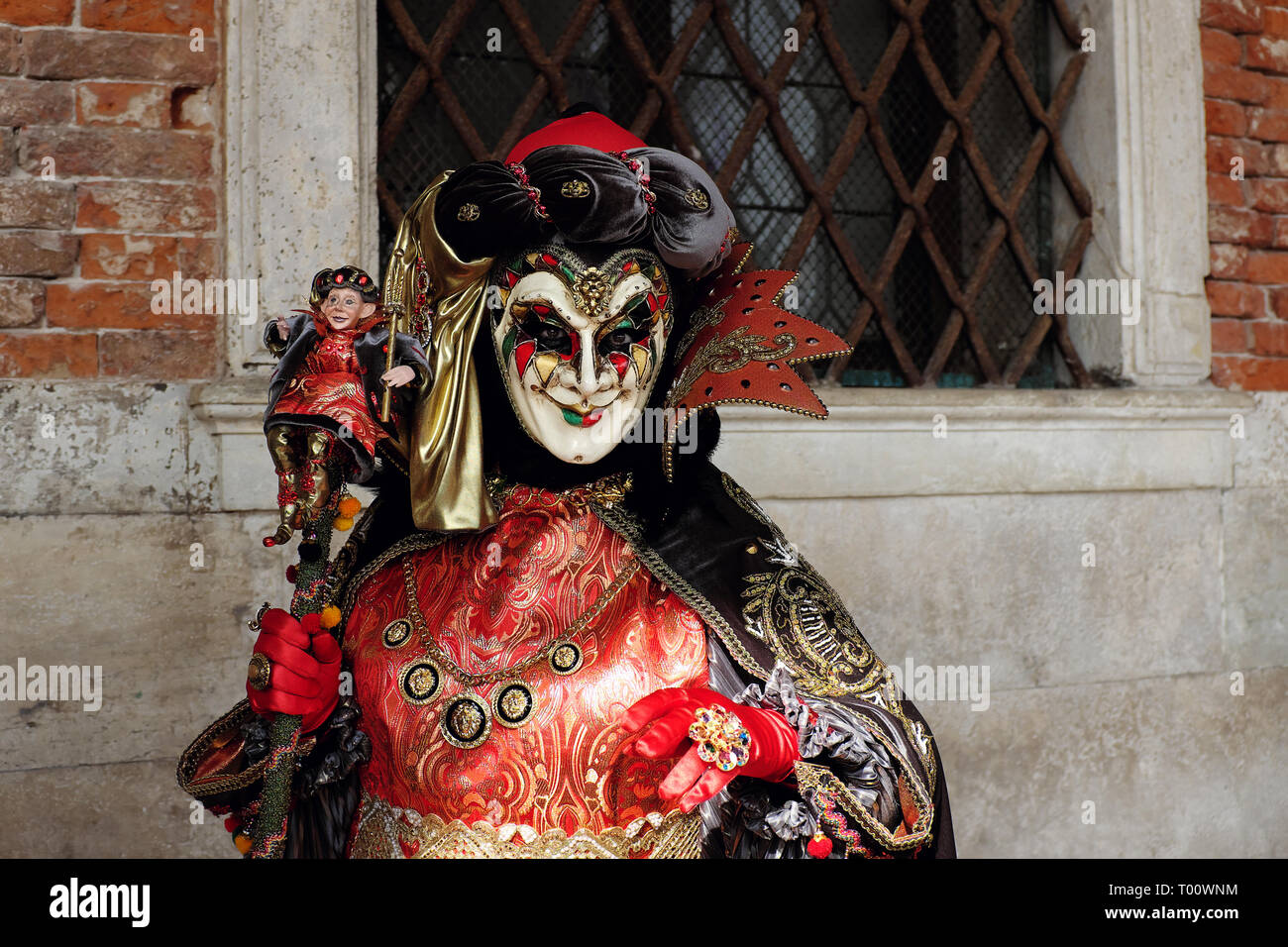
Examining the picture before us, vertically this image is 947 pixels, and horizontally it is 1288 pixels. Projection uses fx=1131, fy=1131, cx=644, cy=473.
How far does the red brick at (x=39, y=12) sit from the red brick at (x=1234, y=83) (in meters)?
3.28

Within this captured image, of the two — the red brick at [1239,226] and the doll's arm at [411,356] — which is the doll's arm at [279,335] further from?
the red brick at [1239,226]

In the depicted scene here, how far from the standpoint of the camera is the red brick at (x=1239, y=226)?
11.9 feet

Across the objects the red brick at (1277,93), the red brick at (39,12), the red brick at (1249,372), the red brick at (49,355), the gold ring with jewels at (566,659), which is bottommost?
the gold ring with jewels at (566,659)

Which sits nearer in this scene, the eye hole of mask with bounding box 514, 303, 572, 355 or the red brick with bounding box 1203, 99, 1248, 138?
the eye hole of mask with bounding box 514, 303, 572, 355

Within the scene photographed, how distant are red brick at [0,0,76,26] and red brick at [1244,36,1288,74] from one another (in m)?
3.45

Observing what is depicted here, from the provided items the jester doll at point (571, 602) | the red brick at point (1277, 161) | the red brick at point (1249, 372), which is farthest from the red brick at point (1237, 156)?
the jester doll at point (571, 602)

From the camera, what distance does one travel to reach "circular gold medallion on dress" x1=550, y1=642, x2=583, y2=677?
168cm

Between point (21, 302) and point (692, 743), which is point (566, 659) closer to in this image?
point (692, 743)

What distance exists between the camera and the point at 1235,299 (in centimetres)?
366

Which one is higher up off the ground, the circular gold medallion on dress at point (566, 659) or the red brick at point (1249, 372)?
the red brick at point (1249, 372)

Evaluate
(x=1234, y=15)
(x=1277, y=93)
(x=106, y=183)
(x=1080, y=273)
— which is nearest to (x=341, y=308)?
(x=106, y=183)

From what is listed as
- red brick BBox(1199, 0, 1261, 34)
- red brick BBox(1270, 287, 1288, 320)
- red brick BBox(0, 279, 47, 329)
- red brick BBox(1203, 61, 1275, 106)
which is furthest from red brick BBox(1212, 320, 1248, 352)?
red brick BBox(0, 279, 47, 329)

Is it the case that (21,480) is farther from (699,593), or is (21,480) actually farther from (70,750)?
(699,593)

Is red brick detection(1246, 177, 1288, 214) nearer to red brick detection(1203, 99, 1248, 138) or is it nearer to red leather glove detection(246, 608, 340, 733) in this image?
red brick detection(1203, 99, 1248, 138)
